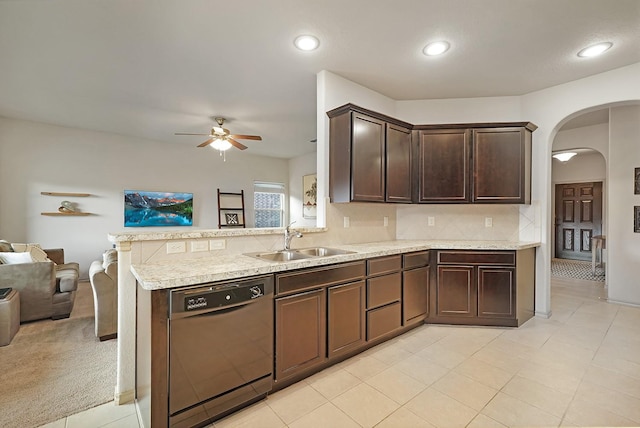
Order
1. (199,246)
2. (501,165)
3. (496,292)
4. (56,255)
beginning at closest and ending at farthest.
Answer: (199,246) < (496,292) < (501,165) < (56,255)

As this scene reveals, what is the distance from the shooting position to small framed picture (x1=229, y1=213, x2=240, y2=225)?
7.00m

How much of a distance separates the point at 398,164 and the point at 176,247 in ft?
7.89

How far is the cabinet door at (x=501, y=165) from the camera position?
3.27 meters

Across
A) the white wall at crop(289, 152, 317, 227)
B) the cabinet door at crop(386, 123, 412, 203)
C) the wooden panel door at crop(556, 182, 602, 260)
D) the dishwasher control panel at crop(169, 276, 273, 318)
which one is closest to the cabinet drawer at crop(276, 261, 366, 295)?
the dishwasher control panel at crop(169, 276, 273, 318)

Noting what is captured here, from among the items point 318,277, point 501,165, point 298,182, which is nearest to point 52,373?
point 318,277

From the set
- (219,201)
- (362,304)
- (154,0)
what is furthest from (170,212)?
(362,304)

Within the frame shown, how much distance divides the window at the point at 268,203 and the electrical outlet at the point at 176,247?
5463mm

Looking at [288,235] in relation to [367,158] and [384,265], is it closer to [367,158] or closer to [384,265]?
[384,265]

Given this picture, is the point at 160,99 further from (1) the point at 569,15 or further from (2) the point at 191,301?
(1) the point at 569,15

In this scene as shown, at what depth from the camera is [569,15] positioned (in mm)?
2168

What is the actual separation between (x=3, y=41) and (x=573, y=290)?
751 centimetres

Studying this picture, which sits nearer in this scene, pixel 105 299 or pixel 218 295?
pixel 218 295

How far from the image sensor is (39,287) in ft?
10.6

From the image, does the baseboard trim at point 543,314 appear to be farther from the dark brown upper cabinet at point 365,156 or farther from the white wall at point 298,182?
the white wall at point 298,182
